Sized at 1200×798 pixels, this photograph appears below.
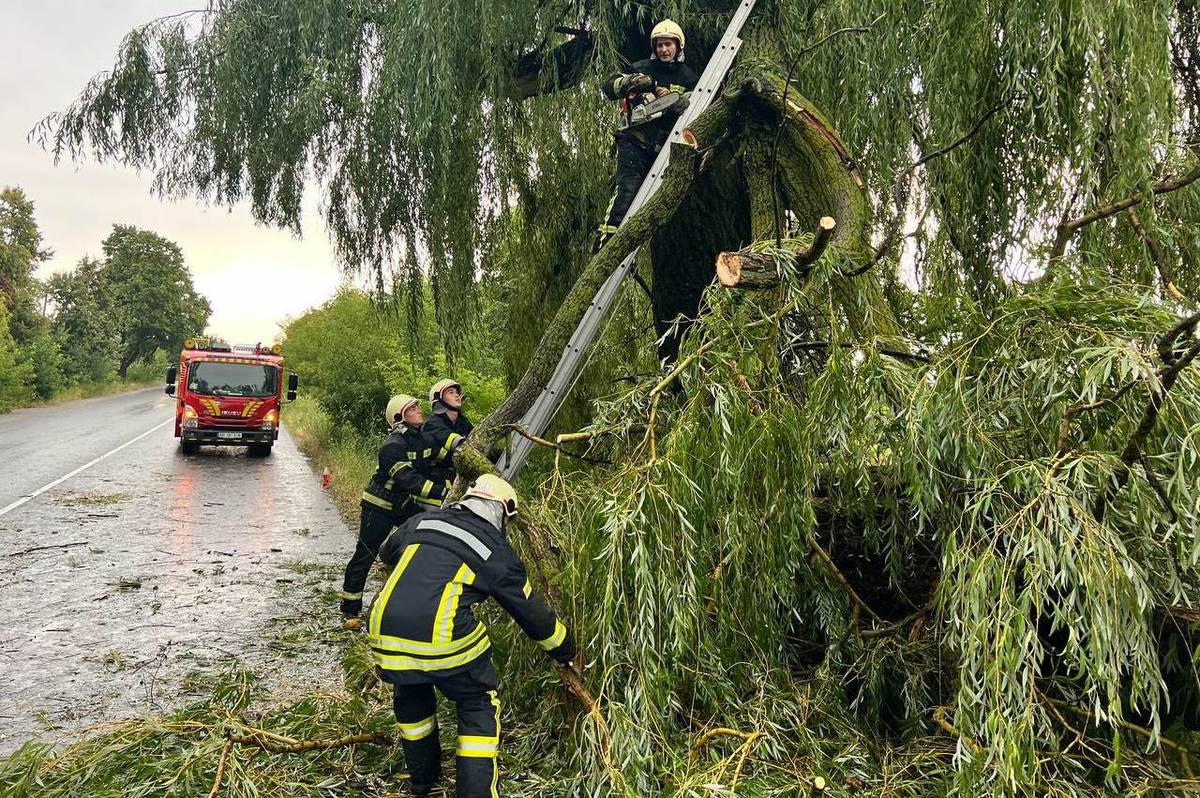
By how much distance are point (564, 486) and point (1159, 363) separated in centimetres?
218

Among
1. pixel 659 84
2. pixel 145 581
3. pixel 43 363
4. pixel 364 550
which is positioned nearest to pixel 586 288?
pixel 659 84

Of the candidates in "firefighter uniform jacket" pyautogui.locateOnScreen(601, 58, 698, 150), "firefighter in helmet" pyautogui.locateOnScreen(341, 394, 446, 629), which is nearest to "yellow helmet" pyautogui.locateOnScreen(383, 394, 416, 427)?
"firefighter in helmet" pyautogui.locateOnScreen(341, 394, 446, 629)

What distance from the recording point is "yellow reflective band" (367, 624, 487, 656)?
318 centimetres

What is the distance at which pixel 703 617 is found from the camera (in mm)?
2893

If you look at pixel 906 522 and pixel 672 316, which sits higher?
pixel 672 316

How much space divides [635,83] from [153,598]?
541 centimetres

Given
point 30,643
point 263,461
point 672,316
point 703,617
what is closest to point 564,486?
point 703,617

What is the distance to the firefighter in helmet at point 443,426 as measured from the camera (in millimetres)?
5945

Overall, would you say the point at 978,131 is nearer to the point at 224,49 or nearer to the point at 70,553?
the point at 224,49

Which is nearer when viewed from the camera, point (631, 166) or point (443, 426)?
point (631, 166)

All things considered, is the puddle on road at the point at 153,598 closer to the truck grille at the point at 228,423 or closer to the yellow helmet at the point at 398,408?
the yellow helmet at the point at 398,408

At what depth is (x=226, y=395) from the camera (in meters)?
16.4

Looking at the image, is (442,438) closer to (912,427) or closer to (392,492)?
(392,492)

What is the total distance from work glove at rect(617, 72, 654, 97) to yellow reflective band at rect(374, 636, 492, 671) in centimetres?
310
